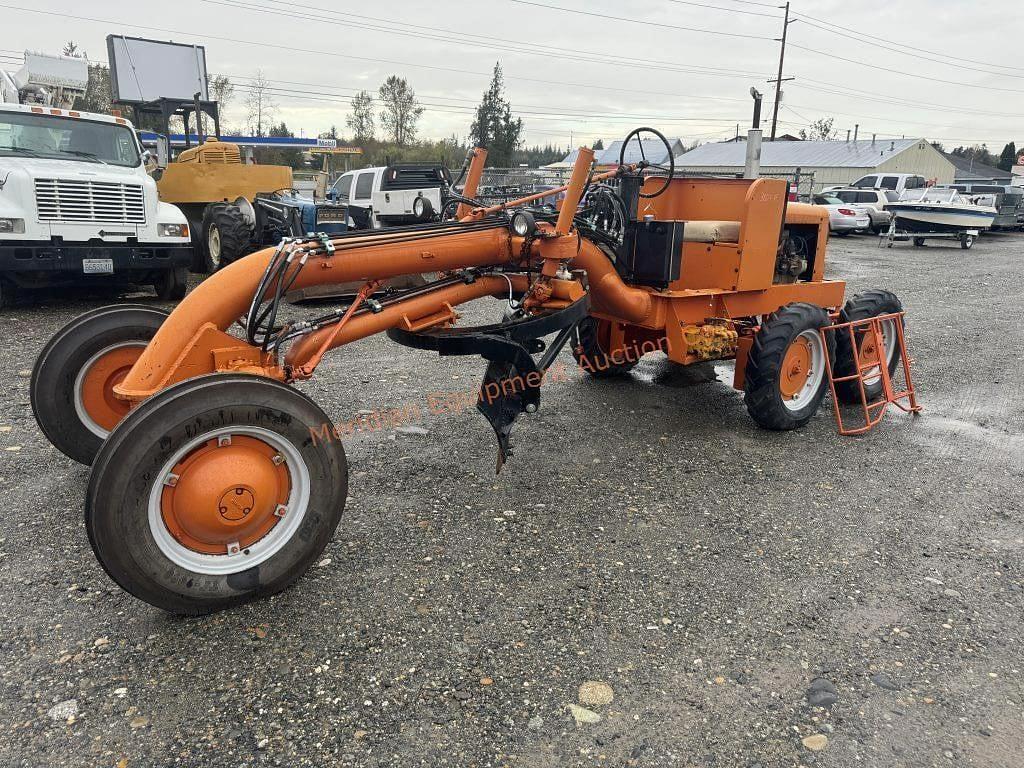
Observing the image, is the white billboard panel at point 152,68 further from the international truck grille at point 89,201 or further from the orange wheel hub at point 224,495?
the orange wheel hub at point 224,495

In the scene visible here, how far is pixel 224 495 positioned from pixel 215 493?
0.12ft

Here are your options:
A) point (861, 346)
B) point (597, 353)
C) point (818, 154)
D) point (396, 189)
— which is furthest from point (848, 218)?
point (818, 154)

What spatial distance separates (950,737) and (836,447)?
3.06 meters

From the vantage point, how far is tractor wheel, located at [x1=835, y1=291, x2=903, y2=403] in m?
6.25

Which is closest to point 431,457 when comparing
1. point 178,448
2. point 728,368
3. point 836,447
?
point 178,448

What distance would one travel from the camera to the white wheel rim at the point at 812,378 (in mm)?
5836

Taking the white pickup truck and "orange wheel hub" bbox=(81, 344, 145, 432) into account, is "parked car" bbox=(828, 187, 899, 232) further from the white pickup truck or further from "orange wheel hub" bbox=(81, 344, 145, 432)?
"orange wheel hub" bbox=(81, 344, 145, 432)

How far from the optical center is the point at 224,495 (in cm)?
304

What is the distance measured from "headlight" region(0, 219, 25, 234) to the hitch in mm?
6553

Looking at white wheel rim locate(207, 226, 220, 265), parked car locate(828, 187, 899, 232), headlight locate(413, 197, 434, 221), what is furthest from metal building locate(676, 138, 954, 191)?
headlight locate(413, 197, 434, 221)

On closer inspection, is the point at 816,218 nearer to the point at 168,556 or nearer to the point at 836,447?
the point at 836,447

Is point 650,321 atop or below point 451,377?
atop

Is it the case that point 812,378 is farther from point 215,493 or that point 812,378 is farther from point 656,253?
point 215,493

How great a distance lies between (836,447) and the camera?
5.48m
